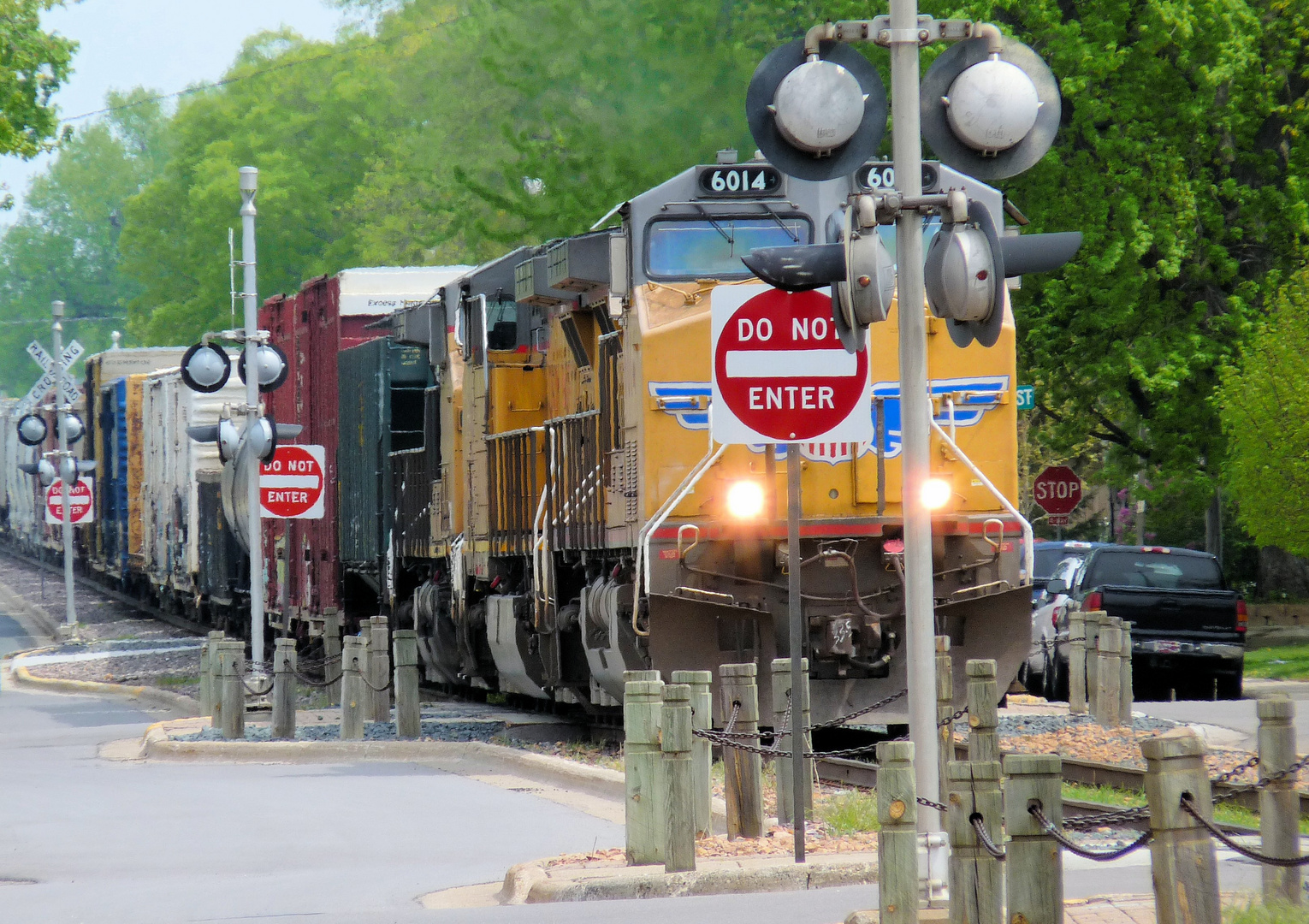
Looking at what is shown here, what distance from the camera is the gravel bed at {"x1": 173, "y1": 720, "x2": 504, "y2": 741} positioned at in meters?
17.5

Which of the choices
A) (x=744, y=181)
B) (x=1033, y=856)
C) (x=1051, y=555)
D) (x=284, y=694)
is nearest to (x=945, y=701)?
(x=744, y=181)

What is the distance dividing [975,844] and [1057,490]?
24074 mm

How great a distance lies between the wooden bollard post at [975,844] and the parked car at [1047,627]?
15.3 meters

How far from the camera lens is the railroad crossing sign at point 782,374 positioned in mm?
8766

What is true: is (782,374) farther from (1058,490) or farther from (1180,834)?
(1058,490)

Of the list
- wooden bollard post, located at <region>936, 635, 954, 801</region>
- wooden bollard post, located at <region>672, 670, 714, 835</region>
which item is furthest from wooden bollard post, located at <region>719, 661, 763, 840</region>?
wooden bollard post, located at <region>936, 635, 954, 801</region>

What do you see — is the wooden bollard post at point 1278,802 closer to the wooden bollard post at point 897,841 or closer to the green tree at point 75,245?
the wooden bollard post at point 897,841

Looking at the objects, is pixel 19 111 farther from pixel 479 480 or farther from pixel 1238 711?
pixel 1238 711

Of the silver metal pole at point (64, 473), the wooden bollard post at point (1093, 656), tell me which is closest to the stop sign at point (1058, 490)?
the wooden bollard post at point (1093, 656)

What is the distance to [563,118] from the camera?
4603cm

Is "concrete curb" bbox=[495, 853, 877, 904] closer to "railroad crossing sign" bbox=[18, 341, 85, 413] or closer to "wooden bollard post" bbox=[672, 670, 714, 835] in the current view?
"wooden bollard post" bbox=[672, 670, 714, 835]

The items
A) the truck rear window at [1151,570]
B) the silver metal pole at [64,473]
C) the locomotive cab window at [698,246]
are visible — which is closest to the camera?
the locomotive cab window at [698,246]

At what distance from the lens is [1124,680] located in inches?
674

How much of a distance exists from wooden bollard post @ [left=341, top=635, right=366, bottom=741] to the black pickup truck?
7.80 m
